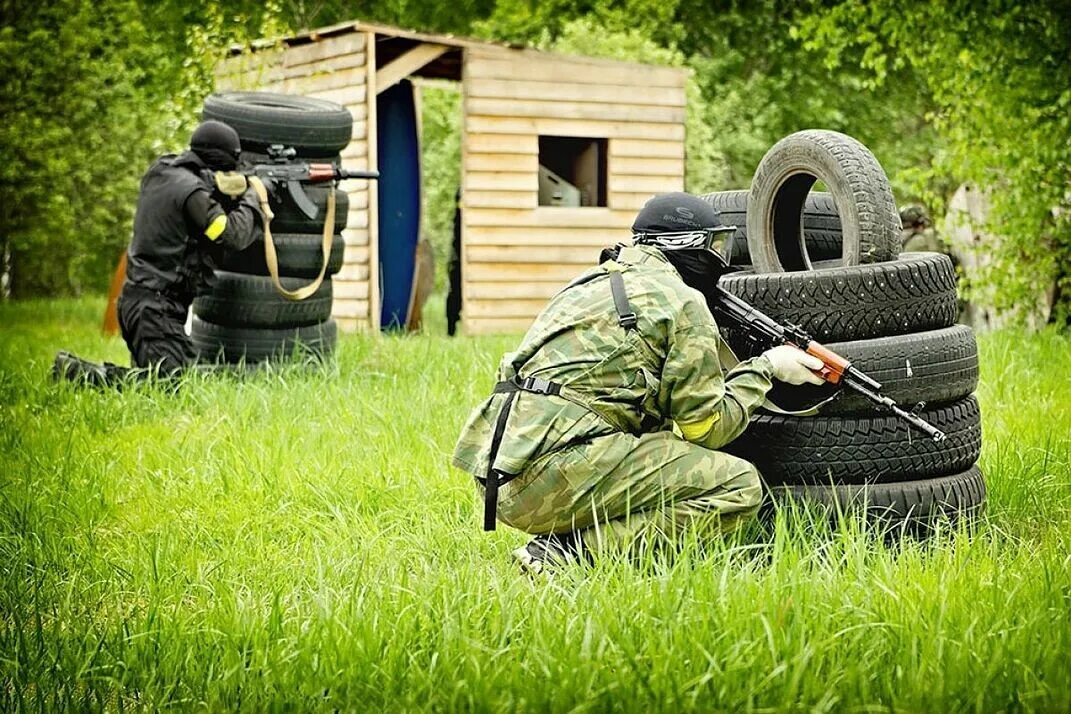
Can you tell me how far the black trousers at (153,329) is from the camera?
9047mm

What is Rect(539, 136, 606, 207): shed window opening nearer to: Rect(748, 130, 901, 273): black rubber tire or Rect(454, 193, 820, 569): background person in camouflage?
Rect(748, 130, 901, 273): black rubber tire

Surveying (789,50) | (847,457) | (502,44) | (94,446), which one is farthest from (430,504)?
(789,50)

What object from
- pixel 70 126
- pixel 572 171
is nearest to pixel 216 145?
pixel 572 171

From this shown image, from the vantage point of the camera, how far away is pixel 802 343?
4.88m

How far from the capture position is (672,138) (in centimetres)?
1554

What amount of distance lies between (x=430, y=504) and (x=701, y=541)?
4.67 ft

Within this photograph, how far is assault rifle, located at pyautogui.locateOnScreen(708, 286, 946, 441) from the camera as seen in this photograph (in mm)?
4789

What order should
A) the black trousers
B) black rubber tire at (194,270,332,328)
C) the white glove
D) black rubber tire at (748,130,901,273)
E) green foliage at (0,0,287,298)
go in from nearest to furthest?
the white glove
black rubber tire at (748,130,901,273)
the black trousers
black rubber tire at (194,270,332,328)
green foliage at (0,0,287,298)

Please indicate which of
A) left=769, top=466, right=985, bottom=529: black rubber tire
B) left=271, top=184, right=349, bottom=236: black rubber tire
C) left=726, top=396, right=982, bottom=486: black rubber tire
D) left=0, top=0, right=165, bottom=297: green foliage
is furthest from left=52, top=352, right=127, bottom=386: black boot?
left=0, top=0, right=165, bottom=297: green foliage

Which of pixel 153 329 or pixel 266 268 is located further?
pixel 266 268

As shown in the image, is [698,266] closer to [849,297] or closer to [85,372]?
[849,297]

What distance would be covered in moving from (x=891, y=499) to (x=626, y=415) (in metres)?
1.10

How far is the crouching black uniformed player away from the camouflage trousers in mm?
4868

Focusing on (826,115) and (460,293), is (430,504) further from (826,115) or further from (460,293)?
(826,115)
